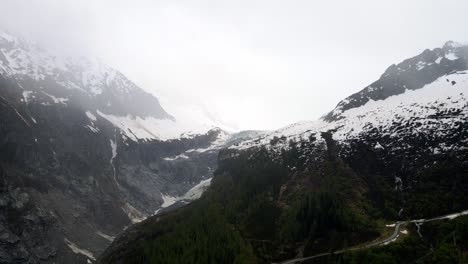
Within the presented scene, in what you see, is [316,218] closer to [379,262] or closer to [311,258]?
[311,258]

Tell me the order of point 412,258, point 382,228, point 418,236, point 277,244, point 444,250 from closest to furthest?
point 444,250 → point 412,258 → point 418,236 → point 382,228 → point 277,244

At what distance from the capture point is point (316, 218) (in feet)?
641

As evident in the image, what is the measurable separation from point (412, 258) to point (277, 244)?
180 feet

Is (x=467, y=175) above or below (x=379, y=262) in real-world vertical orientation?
above

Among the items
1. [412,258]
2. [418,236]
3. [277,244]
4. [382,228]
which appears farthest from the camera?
[277,244]

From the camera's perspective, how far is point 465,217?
15988 cm

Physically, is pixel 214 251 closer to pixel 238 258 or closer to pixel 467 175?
pixel 238 258

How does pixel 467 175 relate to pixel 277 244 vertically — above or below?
above

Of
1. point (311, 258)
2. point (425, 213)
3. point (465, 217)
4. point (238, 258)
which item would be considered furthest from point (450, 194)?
point (238, 258)

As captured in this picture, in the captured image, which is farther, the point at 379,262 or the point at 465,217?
the point at 465,217

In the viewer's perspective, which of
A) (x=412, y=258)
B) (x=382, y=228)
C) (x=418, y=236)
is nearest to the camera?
(x=412, y=258)

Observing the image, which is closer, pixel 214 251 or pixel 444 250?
pixel 444 250

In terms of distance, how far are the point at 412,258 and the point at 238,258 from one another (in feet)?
196

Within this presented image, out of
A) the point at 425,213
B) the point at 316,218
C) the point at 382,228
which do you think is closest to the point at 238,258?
the point at 316,218
